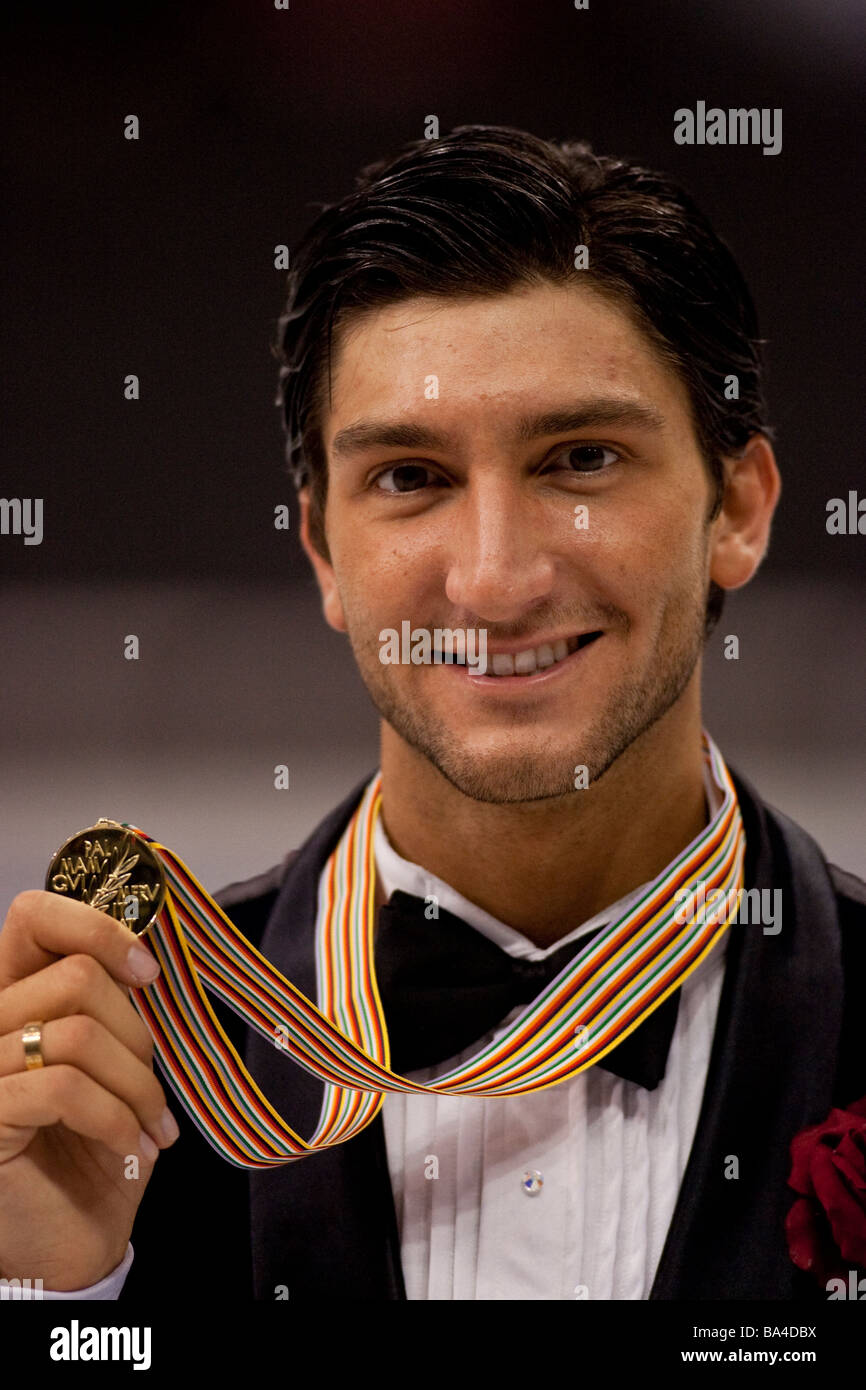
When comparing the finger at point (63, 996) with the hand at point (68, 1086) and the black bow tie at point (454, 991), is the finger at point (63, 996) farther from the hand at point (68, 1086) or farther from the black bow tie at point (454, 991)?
the black bow tie at point (454, 991)

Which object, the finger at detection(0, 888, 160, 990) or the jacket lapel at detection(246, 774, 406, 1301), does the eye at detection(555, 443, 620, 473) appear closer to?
the finger at detection(0, 888, 160, 990)

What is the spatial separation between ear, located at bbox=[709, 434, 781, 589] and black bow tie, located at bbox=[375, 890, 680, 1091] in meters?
0.64

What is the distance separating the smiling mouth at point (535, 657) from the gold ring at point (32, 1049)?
810mm

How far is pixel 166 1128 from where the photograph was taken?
199cm

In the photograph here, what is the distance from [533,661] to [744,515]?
1.59 ft

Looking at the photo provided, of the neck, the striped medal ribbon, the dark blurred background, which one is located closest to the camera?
the striped medal ribbon

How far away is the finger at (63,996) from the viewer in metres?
1.88

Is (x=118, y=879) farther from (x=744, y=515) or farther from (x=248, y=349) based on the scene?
(x=744, y=515)

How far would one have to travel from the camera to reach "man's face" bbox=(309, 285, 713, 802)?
2045 mm

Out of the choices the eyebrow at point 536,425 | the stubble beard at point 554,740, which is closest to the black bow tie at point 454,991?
the stubble beard at point 554,740

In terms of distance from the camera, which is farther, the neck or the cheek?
the neck

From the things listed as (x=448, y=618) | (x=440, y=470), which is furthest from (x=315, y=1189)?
(x=440, y=470)

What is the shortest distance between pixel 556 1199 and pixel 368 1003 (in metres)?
0.42

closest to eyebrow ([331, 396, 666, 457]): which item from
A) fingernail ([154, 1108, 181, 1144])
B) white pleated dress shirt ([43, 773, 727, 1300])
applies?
white pleated dress shirt ([43, 773, 727, 1300])
